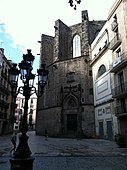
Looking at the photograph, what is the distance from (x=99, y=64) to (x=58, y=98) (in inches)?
334

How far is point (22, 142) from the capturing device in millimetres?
5316

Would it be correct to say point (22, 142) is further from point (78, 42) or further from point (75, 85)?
point (78, 42)

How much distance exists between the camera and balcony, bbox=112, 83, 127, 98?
16.3 metres

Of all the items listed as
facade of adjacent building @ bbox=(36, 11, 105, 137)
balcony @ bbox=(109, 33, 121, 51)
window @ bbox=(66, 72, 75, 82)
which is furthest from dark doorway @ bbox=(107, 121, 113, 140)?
window @ bbox=(66, 72, 75, 82)

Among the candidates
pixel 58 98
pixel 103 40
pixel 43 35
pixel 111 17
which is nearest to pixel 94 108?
pixel 58 98

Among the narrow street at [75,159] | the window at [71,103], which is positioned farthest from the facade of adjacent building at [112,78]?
the narrow street at [75,159]

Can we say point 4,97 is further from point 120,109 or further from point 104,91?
point 120,109

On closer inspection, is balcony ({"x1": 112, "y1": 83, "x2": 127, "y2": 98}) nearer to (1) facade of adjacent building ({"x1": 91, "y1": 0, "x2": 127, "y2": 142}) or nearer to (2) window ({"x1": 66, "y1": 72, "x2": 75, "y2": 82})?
(1) facade of adjacent building ({"x1": 91, "y1": 0, "x2": 127, "y2": 142})

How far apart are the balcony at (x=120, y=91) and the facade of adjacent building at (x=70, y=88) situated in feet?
26.3

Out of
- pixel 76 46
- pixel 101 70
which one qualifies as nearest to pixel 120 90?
pixel 101 70

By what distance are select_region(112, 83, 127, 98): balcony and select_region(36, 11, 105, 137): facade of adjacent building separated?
8.01 meters

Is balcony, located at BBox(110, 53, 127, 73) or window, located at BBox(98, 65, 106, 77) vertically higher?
window, located at BBox(98, 65, 106, 77)

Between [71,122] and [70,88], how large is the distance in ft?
17.3

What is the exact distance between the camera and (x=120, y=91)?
17375 mm
